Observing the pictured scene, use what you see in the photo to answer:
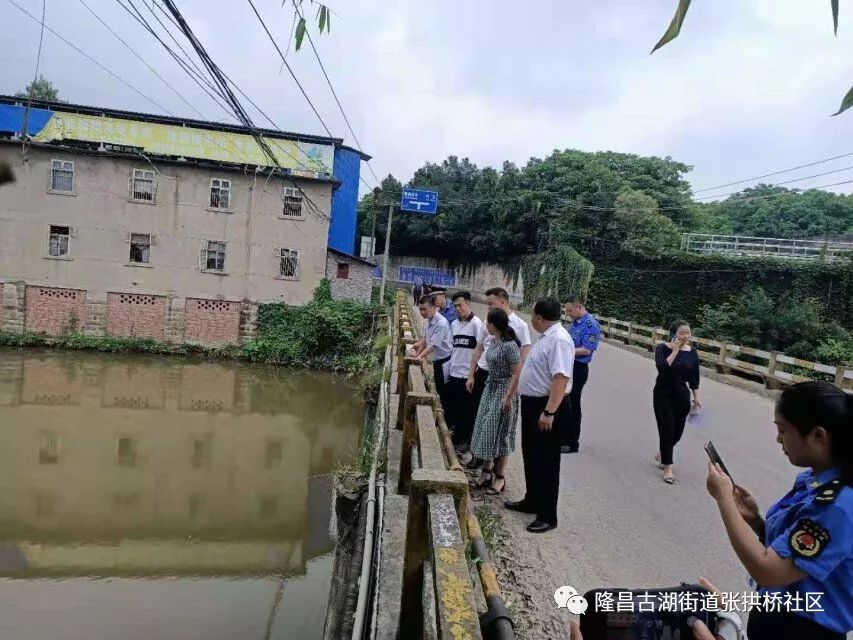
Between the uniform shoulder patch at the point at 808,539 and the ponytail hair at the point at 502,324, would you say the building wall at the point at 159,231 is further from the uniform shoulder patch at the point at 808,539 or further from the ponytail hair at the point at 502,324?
the uniform shoulder patch at the point at 808,539

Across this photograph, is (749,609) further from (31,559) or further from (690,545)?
(31,559)

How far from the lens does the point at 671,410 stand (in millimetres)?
5184

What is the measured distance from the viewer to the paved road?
343 centimetres

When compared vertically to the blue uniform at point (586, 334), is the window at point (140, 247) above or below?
above

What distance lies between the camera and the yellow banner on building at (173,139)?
2206cm

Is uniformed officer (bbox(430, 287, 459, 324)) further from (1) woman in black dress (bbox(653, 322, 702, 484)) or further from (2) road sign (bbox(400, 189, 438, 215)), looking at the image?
(2) road sign (bbox(400, 189, 438, 215))

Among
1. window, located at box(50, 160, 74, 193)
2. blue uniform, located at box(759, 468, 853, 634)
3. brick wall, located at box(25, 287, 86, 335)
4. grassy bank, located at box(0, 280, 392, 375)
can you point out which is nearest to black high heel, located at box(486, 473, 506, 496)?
blue uniform, located at box(759, 468, 853, 634)

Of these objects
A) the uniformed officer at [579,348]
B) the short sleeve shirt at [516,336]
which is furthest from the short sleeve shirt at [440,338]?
the uniformed officer at [579,348]

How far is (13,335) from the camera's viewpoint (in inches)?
781

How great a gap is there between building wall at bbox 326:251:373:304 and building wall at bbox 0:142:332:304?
532 mm

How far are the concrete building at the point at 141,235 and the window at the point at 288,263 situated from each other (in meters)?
0.04

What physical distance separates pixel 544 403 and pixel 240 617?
465 cm

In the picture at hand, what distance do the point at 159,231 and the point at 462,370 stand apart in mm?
18787

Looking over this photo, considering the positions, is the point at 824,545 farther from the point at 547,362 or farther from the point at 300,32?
the point at 547,362
